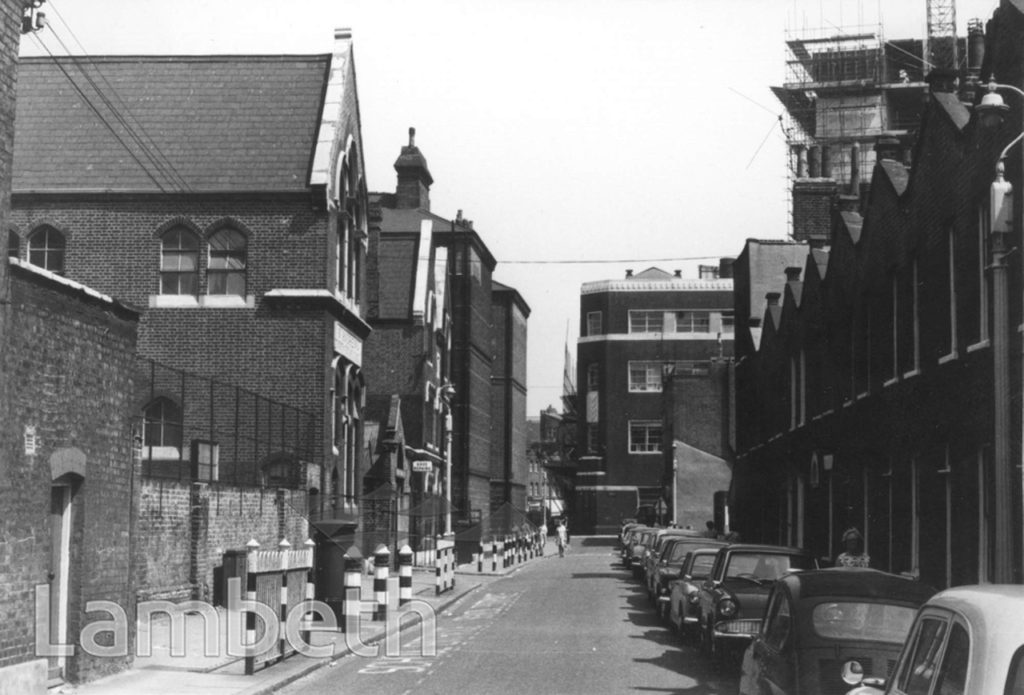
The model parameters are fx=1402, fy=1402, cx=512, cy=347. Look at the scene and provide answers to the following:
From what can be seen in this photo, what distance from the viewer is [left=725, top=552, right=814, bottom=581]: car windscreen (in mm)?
18047

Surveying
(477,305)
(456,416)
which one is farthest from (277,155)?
(477,305)

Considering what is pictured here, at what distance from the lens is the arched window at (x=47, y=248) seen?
3356cm

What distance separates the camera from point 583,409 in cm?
9119

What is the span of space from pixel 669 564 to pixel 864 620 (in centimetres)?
1470

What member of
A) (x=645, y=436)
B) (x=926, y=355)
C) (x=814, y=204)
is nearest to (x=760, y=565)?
(x=926, y=355)

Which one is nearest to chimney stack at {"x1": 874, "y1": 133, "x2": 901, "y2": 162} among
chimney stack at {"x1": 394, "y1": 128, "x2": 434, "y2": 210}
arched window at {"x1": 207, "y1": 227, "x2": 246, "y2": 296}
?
arched window at {"x1": 207, "y1": 227, "x2": 246, "y2": 296}

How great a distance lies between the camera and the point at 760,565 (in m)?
18.2

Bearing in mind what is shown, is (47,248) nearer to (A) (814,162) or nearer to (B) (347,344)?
(B) (347,344)

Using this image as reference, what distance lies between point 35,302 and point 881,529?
15.3 meters

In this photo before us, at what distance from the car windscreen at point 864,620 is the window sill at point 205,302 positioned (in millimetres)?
24113

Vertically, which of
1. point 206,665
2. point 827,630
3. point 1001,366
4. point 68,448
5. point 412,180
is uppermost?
point 412,180

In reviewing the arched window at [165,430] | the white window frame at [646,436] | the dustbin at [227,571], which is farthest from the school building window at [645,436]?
the dustbin at [227,571]

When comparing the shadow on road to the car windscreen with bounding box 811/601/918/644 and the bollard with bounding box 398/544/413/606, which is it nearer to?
the bollard with bounding box 398/544/413/606

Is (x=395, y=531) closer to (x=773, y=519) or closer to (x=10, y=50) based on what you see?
(x=773, y=519)
